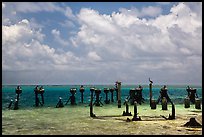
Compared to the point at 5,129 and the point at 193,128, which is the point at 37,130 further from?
the point at 193,128

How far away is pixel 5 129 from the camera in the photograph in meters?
27.7

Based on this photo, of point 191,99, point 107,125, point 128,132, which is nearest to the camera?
point 128,132

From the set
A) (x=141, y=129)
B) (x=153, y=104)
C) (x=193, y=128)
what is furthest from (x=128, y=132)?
(x=153, y=104)

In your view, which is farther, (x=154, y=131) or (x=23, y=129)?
(x=23, y=129)

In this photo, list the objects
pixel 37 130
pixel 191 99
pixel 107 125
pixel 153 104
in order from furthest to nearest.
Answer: pixel 191 99, pixel 153 104, pixel 107 125, pixel 37 130

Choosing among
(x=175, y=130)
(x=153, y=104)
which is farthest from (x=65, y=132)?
(x=153, y=104)

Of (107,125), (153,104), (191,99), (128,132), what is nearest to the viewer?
(128,132)

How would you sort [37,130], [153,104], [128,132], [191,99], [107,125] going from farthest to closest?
[191,99], [153,104], [107,125], [37,130], [128,132]

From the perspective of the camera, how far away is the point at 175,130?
992 inches

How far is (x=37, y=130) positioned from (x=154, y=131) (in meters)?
9.92

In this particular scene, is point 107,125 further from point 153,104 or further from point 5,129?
point 153,104

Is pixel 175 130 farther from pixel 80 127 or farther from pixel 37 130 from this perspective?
pixel 37 130

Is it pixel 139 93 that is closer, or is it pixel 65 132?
pixel 65 132

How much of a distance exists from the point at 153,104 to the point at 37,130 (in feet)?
83.1
